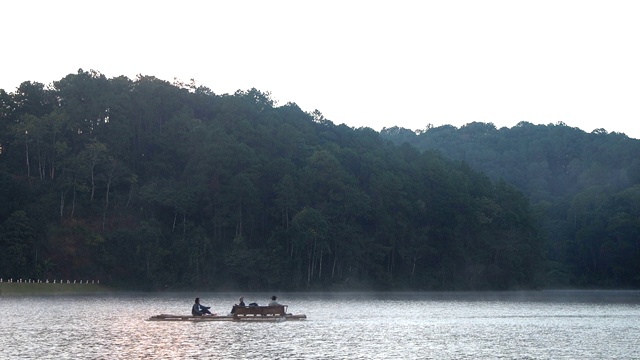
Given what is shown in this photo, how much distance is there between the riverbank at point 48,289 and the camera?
94144mm

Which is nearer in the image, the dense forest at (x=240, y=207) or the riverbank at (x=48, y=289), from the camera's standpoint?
the riverbank at (x=48, y=289)

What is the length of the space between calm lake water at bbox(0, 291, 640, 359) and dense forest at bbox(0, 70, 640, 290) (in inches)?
1539

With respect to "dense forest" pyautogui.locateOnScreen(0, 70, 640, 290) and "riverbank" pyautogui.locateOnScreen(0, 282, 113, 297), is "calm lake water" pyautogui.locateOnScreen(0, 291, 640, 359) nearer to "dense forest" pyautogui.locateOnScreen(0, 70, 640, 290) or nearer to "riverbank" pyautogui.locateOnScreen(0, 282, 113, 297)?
"riverbank" pyautogui.locateOnScreen(0, 282, 113, 297)

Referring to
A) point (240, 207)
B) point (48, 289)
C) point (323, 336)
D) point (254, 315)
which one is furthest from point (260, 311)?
point (240, 207)

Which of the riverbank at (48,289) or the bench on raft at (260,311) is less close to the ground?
the riverbank at (48,289)

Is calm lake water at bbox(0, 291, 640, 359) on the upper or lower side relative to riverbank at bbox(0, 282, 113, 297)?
lower

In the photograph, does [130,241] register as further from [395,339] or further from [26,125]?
[395,339]

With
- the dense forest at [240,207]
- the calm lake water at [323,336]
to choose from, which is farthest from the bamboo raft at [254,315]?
the dense forest at [240,207]

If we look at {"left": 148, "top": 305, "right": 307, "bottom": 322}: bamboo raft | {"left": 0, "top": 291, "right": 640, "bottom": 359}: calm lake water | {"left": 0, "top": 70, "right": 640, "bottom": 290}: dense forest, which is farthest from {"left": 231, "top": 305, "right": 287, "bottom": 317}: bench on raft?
{"left": 0, "top": 70, "right": 640, "bottom": 290}: dense forest

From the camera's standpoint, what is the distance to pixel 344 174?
5118 inches

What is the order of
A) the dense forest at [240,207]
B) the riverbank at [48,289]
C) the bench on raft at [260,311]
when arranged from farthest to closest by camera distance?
the dense forest at [240,207] → the riverbank at [48,289] → the bench on raft at [260,311]

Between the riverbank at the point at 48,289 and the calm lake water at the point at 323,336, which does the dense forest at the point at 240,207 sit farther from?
the calm lake water at the point at 323,336

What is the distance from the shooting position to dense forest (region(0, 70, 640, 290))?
372ft

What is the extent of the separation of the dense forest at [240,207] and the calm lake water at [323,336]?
39.1 m
